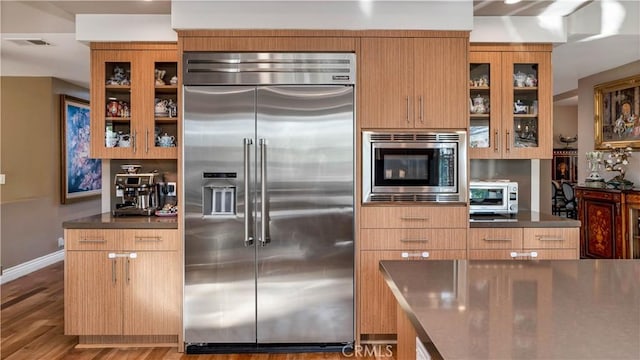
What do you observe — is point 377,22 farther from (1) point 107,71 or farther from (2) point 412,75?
(1) point 107,71

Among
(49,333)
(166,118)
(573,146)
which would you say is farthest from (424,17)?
(573,146)

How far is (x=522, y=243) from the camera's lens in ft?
10.5

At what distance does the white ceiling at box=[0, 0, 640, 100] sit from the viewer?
317 cm

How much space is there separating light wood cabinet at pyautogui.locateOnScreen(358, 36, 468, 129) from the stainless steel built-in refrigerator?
0.60 feet

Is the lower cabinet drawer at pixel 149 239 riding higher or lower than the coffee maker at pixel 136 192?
lower

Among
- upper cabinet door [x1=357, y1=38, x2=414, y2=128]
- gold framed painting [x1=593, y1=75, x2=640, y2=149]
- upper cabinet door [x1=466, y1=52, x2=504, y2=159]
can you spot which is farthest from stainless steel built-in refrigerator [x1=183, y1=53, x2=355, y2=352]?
gold framed painting [x1=593, y1=75, x2=640, y2=149]

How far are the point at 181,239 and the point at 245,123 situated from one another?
0.93m

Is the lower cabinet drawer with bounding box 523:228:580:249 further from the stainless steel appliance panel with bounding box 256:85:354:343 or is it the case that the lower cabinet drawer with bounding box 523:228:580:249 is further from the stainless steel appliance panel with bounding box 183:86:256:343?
the stainless steel appliance panel with bounding box 183:86:256:343

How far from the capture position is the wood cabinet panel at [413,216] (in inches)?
124

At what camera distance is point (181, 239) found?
3.08 metres

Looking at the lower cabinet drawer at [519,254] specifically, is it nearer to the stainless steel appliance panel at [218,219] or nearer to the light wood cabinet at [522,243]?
the light wood cabinet at [522,243]

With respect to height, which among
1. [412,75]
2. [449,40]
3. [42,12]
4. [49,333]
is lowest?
[49,333]

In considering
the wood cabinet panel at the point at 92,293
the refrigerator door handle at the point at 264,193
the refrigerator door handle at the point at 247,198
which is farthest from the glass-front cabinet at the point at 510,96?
the wood cabinet panel at the point at 92,293

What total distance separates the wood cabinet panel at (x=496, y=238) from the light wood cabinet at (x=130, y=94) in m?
2.35
